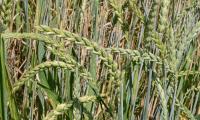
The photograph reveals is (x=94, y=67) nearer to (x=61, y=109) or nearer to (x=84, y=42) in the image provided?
(x=61, y=109)

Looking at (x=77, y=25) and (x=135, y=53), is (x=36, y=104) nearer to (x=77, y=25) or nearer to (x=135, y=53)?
(x=77, y=25)

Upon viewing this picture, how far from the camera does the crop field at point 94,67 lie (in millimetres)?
568

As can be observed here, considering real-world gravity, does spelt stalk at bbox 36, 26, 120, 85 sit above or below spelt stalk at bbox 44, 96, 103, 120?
above

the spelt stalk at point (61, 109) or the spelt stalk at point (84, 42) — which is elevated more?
the spelt stalk at point (84, 42)

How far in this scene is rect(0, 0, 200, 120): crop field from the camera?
1.86 feet

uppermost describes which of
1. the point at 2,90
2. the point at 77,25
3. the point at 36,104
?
the point at 77,25

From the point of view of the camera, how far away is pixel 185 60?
3.82 ft

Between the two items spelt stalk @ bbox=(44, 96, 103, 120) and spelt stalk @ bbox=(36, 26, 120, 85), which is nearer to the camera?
spelt stalk @ bbox=(36, 26, 120, 85)

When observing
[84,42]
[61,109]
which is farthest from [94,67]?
[84,42]

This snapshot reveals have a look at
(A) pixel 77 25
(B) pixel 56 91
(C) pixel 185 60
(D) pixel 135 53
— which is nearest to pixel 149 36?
(D) pixel 135 53

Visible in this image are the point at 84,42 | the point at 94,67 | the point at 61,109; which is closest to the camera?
the point at 84,42

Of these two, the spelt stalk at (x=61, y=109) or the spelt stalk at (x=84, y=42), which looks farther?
the spelt stalk at (x=61, y=109)

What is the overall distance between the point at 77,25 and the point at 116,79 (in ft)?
1.68

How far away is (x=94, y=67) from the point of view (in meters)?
0.86
